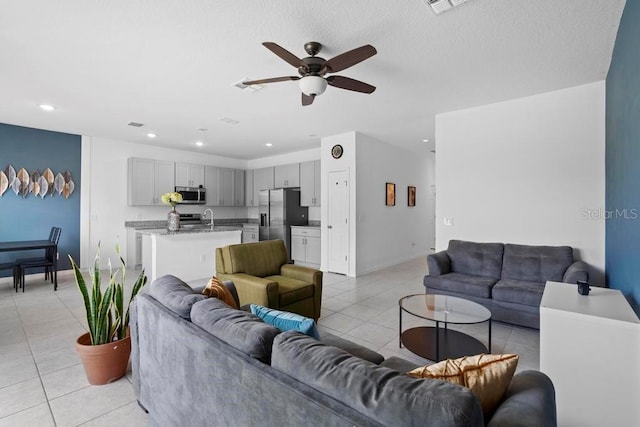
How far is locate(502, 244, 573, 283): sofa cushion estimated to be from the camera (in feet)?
10.9

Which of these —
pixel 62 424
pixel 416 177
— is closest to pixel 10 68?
pixel 62 424

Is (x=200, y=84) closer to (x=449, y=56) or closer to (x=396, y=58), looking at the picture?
(x=396, y=58)

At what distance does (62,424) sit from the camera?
5.81 feet

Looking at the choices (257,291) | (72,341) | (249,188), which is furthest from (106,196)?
(257,291)

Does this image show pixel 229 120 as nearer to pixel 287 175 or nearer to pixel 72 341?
pixel 287 175

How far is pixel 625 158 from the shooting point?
2236mm

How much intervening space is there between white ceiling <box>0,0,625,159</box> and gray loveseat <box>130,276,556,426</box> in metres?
2.03

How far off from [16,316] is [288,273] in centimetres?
315

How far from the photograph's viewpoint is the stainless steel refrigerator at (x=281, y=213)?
22.3ft

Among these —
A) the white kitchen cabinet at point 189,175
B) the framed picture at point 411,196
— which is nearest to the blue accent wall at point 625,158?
the framed picture at point 411,196

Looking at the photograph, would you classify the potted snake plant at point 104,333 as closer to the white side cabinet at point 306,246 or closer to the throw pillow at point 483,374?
the throw pillow at point 483,374

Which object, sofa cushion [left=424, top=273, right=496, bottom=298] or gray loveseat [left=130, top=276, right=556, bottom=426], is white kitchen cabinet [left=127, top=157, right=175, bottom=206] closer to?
gray loveseat [left=130, top=276, right=556, bottom=426]

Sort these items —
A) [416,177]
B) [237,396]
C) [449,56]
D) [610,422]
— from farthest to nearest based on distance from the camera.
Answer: [416,177]
[449,56]
[610,422]
[237,396]

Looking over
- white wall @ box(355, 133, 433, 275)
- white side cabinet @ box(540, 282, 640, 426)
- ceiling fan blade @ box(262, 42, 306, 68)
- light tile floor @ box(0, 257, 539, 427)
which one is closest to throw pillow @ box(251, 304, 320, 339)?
light tile floor @ box(0, 257, 539, 427)
